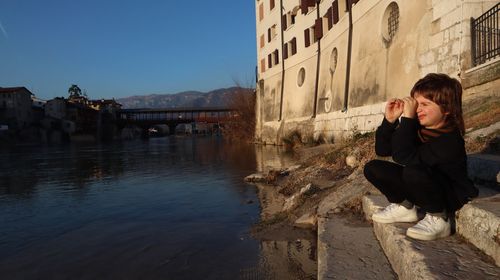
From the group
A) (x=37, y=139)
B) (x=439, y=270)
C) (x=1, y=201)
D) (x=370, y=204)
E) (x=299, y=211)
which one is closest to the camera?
(x=439, y=270)

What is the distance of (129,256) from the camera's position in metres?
5.03

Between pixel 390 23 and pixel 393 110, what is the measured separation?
13.3 metres

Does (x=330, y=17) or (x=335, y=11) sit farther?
(x=330, y=17)

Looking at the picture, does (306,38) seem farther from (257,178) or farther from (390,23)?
(257,178)

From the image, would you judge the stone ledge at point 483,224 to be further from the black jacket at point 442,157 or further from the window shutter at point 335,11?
the window shutter at point 335,11

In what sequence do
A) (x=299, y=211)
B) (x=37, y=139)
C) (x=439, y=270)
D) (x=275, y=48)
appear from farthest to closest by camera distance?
(x=37, y=139)
(x=275, y=48)
(x=299, y=211)
(x=439, y=270)

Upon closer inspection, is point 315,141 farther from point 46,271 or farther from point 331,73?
point 46,271

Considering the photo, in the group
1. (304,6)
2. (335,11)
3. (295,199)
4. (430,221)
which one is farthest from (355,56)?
(430,221)

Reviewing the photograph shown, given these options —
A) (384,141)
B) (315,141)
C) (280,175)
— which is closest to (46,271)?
(384,141)

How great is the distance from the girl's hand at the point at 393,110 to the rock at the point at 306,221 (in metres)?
Result: 2.71

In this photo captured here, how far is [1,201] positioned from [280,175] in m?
6.97

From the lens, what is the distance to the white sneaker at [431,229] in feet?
8.88

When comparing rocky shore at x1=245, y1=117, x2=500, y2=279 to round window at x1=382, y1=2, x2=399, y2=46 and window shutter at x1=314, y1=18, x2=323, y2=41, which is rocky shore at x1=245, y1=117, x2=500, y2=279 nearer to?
round window at x1=382, y1=2, x2=399, y2=46

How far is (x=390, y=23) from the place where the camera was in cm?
1498
